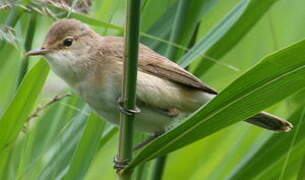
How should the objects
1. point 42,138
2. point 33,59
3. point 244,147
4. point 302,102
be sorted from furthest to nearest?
1. point 33,59
2. point 244,147
3. point 42,138
4. point 302,102

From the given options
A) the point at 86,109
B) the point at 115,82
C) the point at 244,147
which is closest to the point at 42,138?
the point at 86,109

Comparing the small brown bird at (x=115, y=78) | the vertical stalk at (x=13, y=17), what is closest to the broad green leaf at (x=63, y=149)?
the small brown bird at (x=115, y=78)

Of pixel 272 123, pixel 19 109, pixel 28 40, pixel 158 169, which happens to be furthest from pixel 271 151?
pixel 28 40

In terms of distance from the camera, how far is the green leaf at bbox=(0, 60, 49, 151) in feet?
5.60

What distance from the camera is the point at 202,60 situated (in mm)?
2049

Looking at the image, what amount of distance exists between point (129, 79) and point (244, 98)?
288 mm

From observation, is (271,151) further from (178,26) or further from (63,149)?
(63,149)

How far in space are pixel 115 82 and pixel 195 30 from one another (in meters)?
0.34

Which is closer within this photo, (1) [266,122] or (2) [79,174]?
(2) [79,174]

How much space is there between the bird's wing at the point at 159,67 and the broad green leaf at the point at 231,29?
12 centimetres

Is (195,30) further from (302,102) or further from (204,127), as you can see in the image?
(204,127)

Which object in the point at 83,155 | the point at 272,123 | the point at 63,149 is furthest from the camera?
the point at 272,123

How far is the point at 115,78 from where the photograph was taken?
208cm

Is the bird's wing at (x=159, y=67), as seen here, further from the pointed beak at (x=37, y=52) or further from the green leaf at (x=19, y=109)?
the green leaf at (x=19, y=109)
